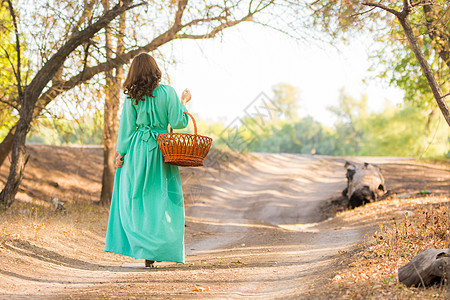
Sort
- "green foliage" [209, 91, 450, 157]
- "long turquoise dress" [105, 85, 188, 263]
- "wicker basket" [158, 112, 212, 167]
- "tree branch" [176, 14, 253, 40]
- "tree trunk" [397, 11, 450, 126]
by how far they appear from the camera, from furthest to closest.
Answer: "green foliage" [209, 91, 450, 157] → "tree branch" [176, 14, 253, 40] → "tree trunk" [397, 11, 450, 126] → "long turquoise dress" [105, 85, 188, 263] → "wicker basket" [158, 112, 212, 167]

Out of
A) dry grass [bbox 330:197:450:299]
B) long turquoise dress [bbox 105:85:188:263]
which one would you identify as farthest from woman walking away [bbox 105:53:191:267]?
dry grass [bbox 330:197:450:299]

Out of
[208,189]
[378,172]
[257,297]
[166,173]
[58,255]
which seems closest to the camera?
[257,297]

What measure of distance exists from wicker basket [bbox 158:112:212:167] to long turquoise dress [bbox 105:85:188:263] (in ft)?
1.24

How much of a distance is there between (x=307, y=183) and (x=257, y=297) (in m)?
13.7

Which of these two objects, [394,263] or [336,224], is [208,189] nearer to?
[336,224]

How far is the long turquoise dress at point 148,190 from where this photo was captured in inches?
185

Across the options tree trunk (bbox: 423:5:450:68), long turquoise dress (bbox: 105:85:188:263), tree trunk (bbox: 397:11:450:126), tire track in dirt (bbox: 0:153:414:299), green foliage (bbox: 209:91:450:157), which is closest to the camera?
tire track in dirt (bbox: 0:153:414:299)

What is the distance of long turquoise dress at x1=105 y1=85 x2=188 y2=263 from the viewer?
4.70m

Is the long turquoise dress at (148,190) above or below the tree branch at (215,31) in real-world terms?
below

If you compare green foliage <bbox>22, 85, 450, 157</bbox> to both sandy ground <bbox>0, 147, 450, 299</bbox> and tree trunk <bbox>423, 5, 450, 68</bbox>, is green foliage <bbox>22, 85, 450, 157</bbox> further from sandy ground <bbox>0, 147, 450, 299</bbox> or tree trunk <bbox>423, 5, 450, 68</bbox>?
tree trunk <bbox>423, 5, 450, 68</bbox>

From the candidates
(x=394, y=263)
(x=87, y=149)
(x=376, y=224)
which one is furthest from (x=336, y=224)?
(x=87, y=149)

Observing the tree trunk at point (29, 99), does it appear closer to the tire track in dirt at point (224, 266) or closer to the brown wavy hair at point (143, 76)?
the tire track in dirt at point (224, 266)

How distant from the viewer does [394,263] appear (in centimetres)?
394

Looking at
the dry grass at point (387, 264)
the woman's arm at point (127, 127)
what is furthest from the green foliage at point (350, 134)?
the woman's arm at point (127, 127)
